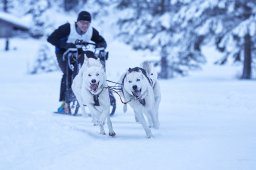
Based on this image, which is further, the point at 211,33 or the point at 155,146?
the point at 211,33

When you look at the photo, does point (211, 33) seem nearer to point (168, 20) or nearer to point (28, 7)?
point (168, 20)

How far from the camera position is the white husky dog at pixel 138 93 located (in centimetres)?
684

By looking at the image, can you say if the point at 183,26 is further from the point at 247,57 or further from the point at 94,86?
the point at 94,86

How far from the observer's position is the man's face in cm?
862

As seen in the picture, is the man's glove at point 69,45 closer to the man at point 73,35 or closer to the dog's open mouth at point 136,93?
the man at point 73,35

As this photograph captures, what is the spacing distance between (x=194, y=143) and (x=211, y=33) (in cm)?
1250

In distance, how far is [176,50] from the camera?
2091 cm

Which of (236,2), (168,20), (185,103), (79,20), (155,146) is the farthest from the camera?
(168,20)

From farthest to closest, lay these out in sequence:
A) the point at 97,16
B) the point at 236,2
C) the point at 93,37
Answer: the point at 97,16 → the point at 236,2 → the point at 93,37

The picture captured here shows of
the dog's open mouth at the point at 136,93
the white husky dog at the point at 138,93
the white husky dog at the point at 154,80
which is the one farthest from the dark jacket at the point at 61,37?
the dog's open mouth at the point at 136,93

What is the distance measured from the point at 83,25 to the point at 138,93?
2354 millimetres

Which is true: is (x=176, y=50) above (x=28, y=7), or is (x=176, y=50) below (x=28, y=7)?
below

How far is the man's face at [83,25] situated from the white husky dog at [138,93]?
1.90 m

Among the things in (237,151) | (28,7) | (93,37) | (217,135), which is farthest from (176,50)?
(28,7)
